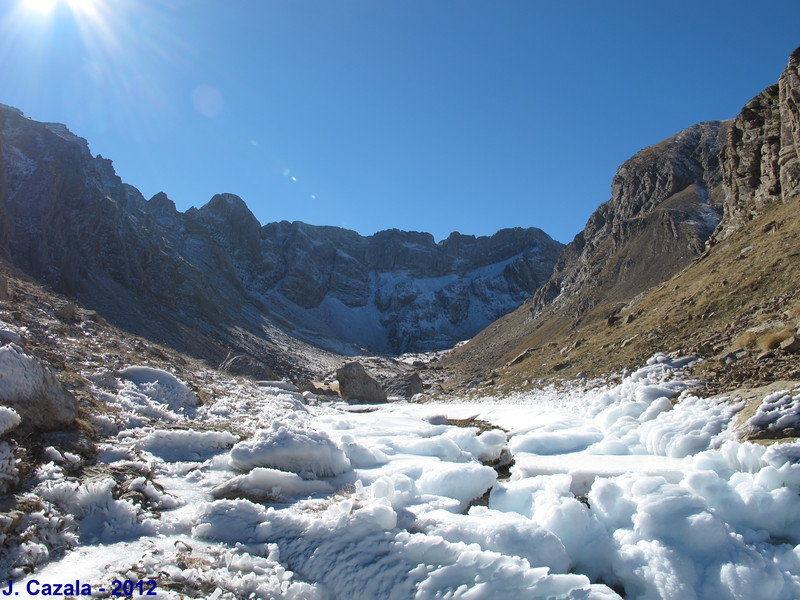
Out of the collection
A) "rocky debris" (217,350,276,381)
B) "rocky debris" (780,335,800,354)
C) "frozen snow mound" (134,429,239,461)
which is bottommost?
"rocky debris" (780,335,800,354)

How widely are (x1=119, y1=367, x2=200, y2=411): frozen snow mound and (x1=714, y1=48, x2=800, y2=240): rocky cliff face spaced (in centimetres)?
3366

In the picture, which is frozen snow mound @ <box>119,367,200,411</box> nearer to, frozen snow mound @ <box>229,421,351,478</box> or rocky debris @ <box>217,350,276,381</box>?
frozen snow mound @ <box>229,421,351,478</box>

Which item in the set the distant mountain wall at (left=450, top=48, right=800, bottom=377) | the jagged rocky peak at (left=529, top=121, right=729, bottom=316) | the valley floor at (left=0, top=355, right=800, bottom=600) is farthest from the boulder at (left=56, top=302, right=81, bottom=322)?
the jagged rocky peak at (left=529, top=121, right=729, bottom=316)

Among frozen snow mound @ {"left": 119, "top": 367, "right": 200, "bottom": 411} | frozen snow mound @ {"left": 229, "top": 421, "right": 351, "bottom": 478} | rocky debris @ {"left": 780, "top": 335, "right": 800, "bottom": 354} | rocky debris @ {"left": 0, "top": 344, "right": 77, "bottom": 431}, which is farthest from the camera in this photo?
frozen snow mound @ {"left": 119, "top": 367, "right": 200, "bottom": 411}

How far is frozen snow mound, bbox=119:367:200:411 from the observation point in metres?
13.7

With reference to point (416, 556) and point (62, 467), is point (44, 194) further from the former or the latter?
point (416, 556)

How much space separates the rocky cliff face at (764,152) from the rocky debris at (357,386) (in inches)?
1165

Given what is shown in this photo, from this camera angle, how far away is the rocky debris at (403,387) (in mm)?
41219

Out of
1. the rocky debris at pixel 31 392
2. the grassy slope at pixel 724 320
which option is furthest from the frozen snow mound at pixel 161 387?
the grassy slope at pixel 724 320

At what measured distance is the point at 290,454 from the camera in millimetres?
8867

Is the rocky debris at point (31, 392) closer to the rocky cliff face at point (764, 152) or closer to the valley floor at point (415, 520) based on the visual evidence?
the valley floor at point (415, 520)

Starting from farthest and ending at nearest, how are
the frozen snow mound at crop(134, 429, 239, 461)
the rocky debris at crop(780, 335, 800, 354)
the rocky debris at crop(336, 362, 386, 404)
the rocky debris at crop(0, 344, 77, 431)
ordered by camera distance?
the rocky debris at crop(336, 362, 386, 404)
the rocky debris at crop(780, 335, 800, 354)
the frozen snow mound at crop(134, 429, 239, 461)
the rocky debris at crop(0, 344, 77, 431)

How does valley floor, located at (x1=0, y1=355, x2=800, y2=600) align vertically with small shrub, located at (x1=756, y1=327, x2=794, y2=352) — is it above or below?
below

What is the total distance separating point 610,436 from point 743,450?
13.3 ft
